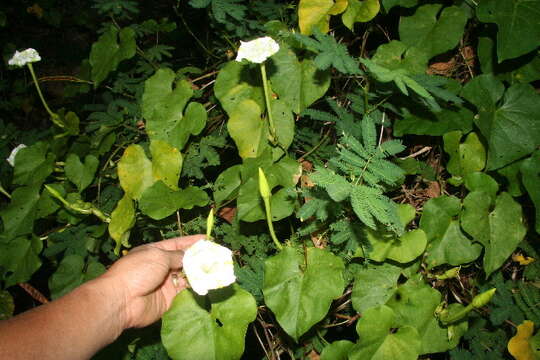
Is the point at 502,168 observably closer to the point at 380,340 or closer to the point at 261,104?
the point at 380,340

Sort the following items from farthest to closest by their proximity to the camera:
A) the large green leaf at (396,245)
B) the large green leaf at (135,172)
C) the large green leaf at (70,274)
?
the large green leaf at (70,274) → the large green leaf at (135,172) → the large green leaf at (396,245)

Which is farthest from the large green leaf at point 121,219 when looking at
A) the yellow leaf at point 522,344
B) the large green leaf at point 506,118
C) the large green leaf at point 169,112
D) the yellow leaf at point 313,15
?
the yellow leaf at point 522,344

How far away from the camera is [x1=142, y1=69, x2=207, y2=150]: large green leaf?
1.36 meters

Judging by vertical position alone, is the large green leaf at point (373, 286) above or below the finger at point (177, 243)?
below

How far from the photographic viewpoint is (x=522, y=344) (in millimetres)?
1194

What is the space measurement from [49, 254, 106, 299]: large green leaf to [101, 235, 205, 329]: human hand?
1.38ft

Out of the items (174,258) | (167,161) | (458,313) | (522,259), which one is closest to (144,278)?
(174,258)

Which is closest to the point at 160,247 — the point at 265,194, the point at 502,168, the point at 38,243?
the point at 265,194

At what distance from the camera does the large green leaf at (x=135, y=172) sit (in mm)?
1337

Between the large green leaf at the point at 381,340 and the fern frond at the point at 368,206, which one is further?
the large green leaf at the point at 381,340

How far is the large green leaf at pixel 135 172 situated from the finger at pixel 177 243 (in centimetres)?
22

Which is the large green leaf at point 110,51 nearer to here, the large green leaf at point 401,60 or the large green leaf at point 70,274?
the large green leaf at point 70,274

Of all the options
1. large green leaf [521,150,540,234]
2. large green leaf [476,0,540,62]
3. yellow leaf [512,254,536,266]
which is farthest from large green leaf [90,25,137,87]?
yellow leaf [512,254,536,266]

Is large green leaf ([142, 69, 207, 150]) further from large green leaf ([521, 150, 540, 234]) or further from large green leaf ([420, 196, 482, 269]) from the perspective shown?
large green leaf ([521, 150, 540, 234])
